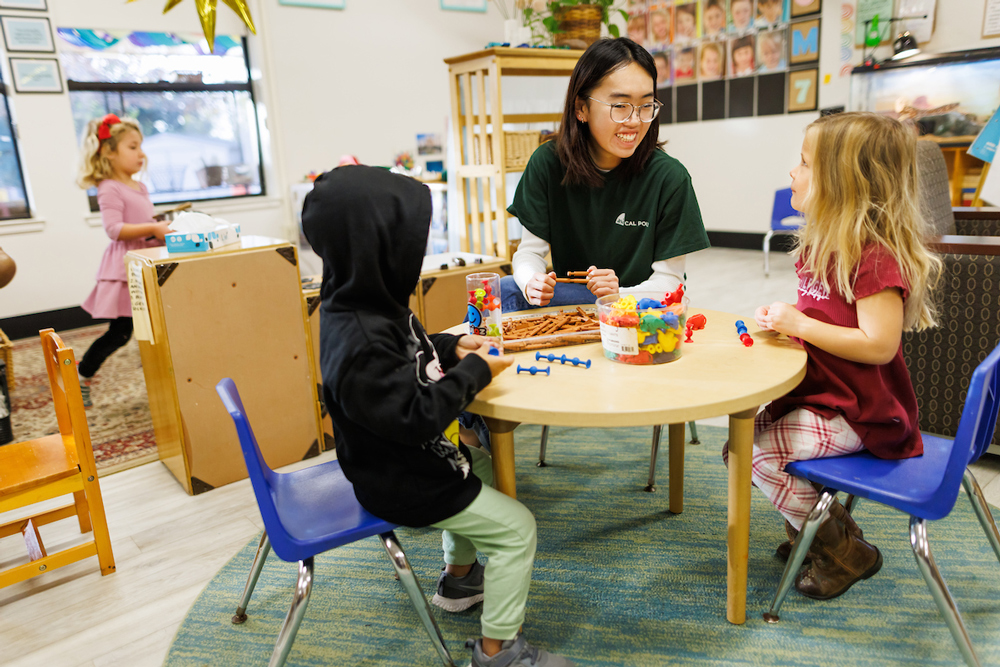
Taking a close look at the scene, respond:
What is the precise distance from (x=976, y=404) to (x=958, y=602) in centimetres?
71

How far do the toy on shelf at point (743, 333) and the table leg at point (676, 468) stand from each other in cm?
41

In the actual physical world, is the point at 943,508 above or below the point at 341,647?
above

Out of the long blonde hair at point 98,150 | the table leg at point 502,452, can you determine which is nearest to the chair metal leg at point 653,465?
the table leg at point 502,452

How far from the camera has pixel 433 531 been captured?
2062 mm

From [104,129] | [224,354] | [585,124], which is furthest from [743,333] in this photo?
[104,129]

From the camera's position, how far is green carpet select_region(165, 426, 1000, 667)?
4.92 ft

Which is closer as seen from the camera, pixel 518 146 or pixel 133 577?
pixel 133 577

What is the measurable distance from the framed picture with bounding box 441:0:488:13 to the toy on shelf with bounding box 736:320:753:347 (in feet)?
19.2

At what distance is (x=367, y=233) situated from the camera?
3.92 feet

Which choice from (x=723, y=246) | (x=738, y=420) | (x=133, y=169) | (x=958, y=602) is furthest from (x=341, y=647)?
(x=723, y=246)

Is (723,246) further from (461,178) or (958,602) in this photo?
(958,602)

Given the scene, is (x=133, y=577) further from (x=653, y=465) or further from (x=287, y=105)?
(x=287, y=105)

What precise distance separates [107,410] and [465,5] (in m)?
5.20

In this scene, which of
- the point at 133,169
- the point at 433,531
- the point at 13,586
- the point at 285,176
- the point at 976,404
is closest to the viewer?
the point at 976,404
